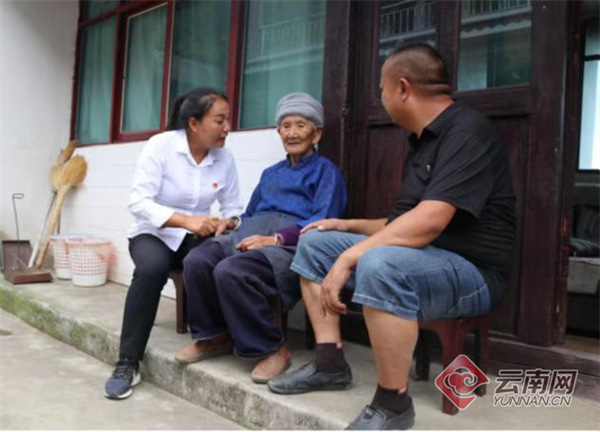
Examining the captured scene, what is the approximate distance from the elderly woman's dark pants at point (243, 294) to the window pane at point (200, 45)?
1930 mm

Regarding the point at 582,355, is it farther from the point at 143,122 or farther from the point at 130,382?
the point at 143,122

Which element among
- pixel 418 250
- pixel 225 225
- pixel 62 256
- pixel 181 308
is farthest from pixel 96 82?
pixel 418 250

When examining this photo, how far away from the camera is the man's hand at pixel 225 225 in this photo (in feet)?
8.68

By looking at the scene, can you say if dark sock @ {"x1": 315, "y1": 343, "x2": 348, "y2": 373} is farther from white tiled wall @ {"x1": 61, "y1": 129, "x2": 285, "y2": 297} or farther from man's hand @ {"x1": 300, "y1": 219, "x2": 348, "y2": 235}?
white tiled wall @ {"x1": 61, "y1": 129, "x2": 285, "y2": 297}

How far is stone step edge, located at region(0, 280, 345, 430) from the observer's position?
6.60 feet

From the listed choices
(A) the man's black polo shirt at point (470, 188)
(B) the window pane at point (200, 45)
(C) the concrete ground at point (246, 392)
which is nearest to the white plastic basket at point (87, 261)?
(C) the concrete ground at point (246, 392)

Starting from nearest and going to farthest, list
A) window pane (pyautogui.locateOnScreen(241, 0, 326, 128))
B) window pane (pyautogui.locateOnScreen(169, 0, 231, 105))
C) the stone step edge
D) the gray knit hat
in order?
the stone step edge < the gray knit hat < window pane (pyautogui.locateOnScreen(241, 0, 326, 128)) < window pane (pyautogui.locateOnScreen(169, 0, 231, 105))

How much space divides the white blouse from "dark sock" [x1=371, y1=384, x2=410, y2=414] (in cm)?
134

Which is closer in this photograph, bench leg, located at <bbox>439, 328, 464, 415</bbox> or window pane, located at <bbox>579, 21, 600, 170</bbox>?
bench leg, located at <bbox>439, 328, 464, 415</bbox>

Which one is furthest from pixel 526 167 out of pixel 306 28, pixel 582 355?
pixel 306 28

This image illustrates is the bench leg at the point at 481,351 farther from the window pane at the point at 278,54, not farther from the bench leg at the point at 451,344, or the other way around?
the window pane at the point at 278,54

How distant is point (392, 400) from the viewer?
1.75 m

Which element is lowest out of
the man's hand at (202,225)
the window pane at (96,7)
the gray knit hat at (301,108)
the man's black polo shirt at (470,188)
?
the man's hand at (202,225)

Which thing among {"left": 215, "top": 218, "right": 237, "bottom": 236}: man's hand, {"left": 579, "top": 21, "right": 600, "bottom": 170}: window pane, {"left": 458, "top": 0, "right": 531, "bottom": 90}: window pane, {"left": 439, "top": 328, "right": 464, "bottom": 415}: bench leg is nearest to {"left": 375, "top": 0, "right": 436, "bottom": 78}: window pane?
{"left": 458, "top": 0, "right": 531, "bottom": 90}: window pane
